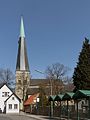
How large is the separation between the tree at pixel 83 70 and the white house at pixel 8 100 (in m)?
36.4

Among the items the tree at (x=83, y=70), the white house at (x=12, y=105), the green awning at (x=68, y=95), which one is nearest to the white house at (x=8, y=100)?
the white house at (x=12, y=105)

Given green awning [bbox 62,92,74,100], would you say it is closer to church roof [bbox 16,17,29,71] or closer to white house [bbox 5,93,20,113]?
white house [bbox 5,93,20,113]

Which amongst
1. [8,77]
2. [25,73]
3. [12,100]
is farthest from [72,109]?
[25,73]

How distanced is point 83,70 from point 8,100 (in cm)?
3866

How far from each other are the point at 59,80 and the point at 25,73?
170ft

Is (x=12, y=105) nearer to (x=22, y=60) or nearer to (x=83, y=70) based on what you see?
(x=83, y=70)

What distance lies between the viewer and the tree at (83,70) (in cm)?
4769

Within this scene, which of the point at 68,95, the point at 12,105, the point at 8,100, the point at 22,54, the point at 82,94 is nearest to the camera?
the point at 82,94

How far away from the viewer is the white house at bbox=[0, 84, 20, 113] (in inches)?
3228

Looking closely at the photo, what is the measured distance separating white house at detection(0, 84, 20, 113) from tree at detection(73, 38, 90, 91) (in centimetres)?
3642

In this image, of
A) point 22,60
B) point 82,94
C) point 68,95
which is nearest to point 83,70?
point 68,95

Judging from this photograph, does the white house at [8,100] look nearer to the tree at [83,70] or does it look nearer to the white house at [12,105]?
the white house at [12,105]

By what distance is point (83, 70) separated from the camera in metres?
48.1

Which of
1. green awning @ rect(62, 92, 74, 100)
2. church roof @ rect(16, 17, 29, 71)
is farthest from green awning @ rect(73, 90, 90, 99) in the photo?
church roof @ rect(16, 17, 29, 71)
